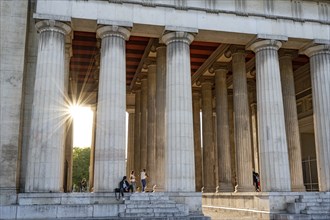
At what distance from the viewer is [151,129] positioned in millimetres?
42938

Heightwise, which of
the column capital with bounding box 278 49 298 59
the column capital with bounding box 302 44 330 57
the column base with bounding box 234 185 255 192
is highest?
the column capital with bounding box 278 49 298 59

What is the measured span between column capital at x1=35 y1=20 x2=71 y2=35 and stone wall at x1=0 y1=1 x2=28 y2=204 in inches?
80.4

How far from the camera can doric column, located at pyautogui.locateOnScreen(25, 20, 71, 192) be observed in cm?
2825

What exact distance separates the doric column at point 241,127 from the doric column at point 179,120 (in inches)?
365

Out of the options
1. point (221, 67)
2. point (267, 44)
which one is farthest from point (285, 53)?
point (221, 67)

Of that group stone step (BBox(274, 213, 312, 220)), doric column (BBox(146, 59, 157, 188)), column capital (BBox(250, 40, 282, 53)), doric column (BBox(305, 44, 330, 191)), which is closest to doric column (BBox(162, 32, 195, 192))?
column capital (BBox(250, 40, 282, 53))

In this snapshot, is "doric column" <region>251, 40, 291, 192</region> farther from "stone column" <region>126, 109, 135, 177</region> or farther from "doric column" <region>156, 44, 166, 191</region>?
"stone column" <region>126, 109, 135, 177</region>

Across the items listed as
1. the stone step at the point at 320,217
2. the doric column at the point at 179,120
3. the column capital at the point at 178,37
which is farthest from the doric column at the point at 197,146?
the stone step at the point at 320,217

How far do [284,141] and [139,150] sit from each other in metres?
24.2

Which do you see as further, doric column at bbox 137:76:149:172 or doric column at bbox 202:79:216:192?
doric column at bbox 202:79:216:192

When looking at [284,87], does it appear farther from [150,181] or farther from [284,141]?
[150,181]

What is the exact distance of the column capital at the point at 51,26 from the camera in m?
30.5

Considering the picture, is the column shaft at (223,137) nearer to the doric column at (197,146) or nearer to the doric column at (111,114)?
the doric column at (197,146)

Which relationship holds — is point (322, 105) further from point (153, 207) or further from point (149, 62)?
point (149, 62)
